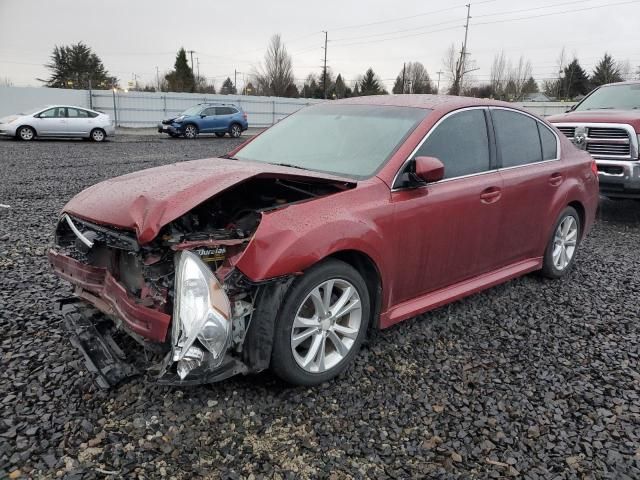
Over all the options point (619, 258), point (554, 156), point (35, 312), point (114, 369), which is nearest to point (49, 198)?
point (35, 312)

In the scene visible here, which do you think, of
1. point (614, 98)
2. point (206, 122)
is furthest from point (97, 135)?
point (614, 98)

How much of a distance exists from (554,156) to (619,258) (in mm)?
2011

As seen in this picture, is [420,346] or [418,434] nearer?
[418,434]

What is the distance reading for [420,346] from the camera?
361cm

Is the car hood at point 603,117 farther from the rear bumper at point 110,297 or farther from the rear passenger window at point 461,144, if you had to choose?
the rear bumper at point 110,297

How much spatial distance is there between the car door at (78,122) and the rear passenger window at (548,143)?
18.9 meters

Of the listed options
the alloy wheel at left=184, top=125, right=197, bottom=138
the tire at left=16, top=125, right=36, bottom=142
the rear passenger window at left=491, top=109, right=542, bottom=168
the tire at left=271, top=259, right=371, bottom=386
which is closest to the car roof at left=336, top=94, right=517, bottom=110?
the rear passenger window at left=491, top=109, right=542, bottom=168

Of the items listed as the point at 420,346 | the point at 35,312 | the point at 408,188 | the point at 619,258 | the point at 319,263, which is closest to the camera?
the point at 319,263

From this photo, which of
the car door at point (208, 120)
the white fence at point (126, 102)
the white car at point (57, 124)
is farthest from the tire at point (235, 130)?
the white car at point (57, 124)

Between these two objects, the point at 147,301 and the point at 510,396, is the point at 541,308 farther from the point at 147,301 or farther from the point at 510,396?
the point at 147,301

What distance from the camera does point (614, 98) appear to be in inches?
342

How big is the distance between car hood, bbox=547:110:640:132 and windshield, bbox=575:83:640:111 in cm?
45

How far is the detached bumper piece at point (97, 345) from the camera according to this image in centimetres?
279

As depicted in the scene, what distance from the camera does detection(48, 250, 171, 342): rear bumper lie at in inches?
101
